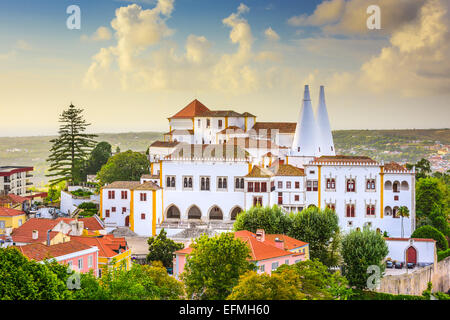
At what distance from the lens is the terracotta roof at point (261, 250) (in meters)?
25.5

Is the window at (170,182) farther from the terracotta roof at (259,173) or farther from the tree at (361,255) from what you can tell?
the tree at (361,255)

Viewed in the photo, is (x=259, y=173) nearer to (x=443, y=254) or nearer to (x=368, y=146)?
(x=443, y=254)

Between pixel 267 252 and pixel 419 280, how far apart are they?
37.3ft

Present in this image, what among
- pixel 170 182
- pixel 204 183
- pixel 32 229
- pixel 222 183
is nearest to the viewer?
pixel 32 229

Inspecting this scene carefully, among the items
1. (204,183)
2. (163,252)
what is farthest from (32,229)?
(204,183)

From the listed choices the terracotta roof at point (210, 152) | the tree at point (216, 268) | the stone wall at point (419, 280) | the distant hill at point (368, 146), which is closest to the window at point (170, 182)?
the terracotta roof at point (210, 152)

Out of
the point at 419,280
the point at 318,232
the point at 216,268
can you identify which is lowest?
the point at 419,280

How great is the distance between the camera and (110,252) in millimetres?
26156

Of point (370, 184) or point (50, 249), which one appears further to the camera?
point (370, 184)

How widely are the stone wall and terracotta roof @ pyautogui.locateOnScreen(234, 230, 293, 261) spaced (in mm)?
6785

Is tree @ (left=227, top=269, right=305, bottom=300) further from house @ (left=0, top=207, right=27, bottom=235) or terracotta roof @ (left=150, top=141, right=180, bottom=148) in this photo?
terracotta roof @ (left=150, top=141, right=180, bottom=148)

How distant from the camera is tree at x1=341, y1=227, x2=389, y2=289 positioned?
1173 inches
